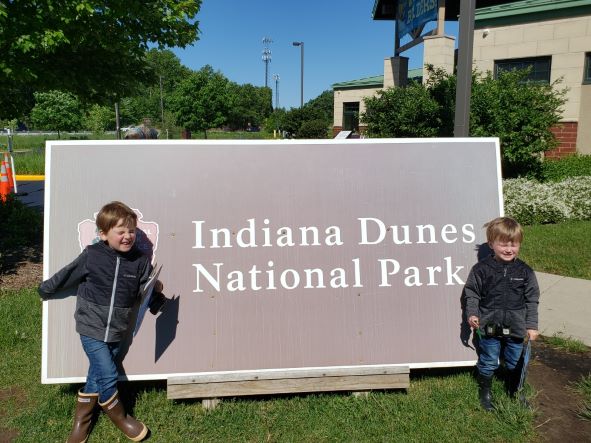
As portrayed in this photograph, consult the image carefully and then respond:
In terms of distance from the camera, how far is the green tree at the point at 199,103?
50000mm

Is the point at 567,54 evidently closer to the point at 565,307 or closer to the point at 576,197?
the point at 576,197

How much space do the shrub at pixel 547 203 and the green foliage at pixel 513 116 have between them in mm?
1056

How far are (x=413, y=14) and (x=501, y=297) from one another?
14.1 meters

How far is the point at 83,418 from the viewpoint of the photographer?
2729mm

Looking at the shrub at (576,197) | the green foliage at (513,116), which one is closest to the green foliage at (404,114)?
the green foliage at (513,116)

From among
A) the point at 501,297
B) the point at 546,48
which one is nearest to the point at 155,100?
the point at 546,48

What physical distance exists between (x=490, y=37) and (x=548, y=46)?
5.56ft

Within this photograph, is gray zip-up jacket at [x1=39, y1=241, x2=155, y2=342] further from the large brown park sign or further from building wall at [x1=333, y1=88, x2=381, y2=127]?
building wall at [x1=333, y1=88, x2=381, y2=127]

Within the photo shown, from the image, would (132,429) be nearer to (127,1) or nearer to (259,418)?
(259,418)

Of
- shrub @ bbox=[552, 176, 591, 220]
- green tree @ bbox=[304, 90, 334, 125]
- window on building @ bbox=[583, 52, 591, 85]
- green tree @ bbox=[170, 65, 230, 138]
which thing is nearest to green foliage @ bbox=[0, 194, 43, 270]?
shrub @ bbox=[552, 176, 591, 220]

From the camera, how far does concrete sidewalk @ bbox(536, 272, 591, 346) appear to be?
4.29 metres

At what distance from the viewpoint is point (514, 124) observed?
951cm

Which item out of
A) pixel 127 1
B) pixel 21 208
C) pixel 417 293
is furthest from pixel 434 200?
pixel 21 208

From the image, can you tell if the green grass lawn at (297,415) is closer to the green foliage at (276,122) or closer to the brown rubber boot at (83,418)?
the brown rubber boot at (83,418)
